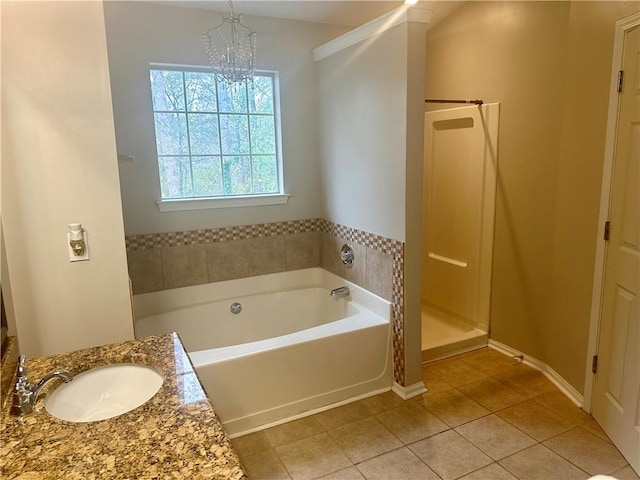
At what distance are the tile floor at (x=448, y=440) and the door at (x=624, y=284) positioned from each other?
189 mm

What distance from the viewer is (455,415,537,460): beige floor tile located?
226 cm

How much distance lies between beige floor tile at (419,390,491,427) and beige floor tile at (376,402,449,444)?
0.15 feet

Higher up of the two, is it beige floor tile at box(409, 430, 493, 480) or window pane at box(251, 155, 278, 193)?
window pane at box(251, 155, 278, 193)

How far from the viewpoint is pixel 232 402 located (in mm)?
2432

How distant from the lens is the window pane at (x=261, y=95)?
10.9ft

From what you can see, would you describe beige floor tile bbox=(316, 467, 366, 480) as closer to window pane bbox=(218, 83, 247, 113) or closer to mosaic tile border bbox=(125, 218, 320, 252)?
mosaic tile border bbox=(125, 218, 320, 252)

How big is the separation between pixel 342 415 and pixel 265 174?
1.84 metres

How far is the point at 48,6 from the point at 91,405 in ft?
4.89

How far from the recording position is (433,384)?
Answer: 291 centimetres

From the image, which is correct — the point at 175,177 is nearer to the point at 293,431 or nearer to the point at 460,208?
the point at 293,431

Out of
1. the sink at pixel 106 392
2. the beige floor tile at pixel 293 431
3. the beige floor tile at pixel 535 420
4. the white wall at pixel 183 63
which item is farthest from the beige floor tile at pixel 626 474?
the white wall at pixel 183 63

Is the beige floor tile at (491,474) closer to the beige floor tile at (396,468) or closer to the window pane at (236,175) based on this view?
the beige floor tile at (396,468)

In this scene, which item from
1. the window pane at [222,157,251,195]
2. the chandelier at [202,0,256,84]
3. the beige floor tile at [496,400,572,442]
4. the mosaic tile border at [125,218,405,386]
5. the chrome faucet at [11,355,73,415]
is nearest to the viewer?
the chrome faucet at [11,355,73,415]

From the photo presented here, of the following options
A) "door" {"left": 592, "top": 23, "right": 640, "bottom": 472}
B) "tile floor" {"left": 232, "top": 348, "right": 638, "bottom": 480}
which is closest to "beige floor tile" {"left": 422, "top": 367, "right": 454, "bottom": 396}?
"tile floor" {"left": 232, "top": 348, "right": 638, "bottom": 480}
